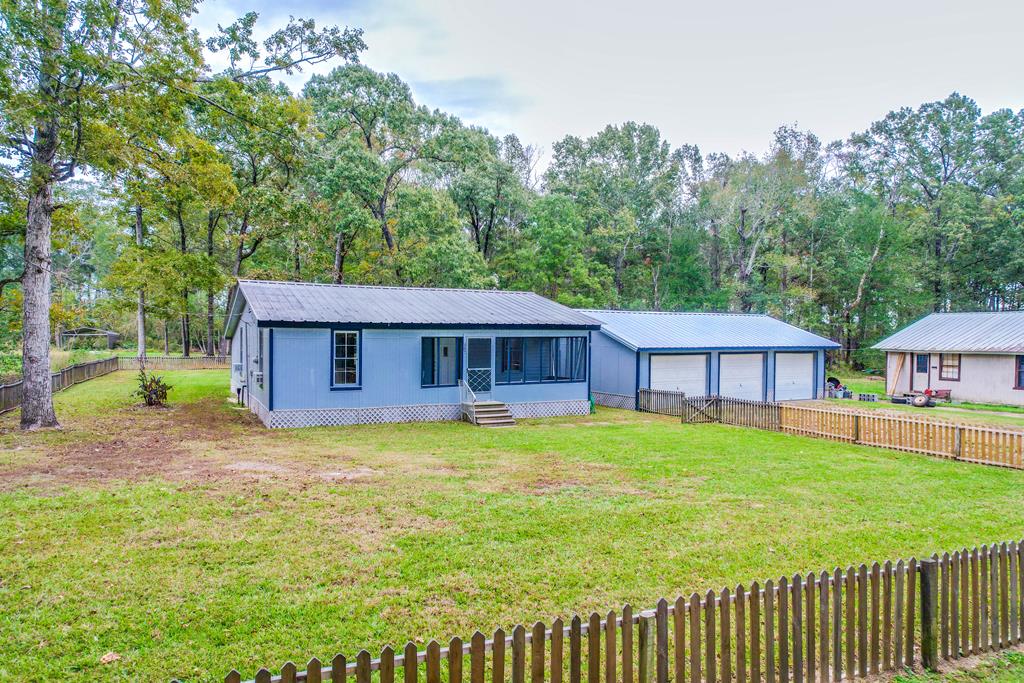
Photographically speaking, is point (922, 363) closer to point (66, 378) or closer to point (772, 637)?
point (772, 637)

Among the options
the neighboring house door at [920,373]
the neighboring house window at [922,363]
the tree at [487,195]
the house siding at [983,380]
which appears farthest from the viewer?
the tree at [487,195]

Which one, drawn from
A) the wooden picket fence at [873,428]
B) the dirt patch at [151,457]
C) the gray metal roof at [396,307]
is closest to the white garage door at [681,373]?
the wooden picket fence at [873,428]

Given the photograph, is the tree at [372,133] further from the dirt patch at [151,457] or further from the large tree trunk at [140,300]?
the dirt patch at [151,457]

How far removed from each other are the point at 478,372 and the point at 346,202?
17.4 m

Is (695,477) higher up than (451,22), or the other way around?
(451,22)

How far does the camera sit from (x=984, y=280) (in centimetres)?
4097

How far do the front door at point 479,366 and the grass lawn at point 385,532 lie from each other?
5274 millimetres

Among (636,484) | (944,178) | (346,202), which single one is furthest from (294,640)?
(944,178)

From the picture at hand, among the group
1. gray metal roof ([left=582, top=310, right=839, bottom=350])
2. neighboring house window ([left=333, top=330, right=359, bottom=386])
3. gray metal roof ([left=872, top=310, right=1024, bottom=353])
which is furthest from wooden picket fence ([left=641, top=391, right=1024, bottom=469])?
gray metal roof ([left=872, top=310, right=1024, bottom=353])

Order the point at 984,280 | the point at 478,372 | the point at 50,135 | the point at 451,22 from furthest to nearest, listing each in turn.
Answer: the point at 984,280 < the point at 451,22 < the point at 478,372 < the point at 50,135

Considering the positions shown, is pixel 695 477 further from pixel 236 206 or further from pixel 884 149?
pixel 884 149

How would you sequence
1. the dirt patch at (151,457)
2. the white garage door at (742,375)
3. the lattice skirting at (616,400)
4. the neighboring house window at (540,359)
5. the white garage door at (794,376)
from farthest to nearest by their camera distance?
the white garage door at (794,376) < the white garage door at (742,375) < the lattice skirting at (616,400) < the neighboring house window at (540,359) < the dirt patch at (151,457)

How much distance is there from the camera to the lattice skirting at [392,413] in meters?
17.2

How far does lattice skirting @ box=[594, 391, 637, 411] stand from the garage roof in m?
3.90
